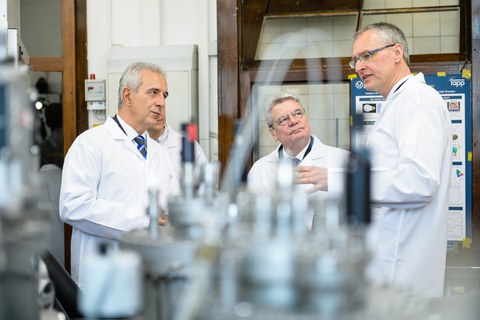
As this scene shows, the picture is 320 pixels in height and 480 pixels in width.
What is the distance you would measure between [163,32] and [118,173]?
1726 mm

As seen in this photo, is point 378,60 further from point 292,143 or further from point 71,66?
point 71,66

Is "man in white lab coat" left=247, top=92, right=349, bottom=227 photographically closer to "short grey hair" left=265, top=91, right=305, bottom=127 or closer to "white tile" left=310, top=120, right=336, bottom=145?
"short grey hair" left=265, top=91, right=305, bottom=127

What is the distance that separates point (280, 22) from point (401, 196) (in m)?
1.93

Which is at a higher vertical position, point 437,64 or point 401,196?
point 437,64

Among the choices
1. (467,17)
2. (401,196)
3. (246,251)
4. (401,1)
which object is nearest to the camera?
(246,251)

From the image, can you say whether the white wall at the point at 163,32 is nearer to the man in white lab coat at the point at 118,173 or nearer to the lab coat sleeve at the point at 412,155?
the man in white lab coat at the point at 118,173

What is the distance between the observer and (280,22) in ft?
12.6

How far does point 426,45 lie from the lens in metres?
3.69

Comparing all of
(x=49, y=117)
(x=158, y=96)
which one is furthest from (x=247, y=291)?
(x=49, y=117)

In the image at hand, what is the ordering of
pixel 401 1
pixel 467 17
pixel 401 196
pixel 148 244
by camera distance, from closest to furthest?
pixel 148 244 < pixel 401 196 < pixel 467 17 < pixel 401 1

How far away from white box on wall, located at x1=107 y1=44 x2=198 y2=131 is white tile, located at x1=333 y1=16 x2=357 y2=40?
34.1 inches

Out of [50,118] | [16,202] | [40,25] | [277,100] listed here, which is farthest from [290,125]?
[16,202]

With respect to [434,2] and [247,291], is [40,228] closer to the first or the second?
[247,291]

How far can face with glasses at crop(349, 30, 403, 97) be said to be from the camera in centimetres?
250
